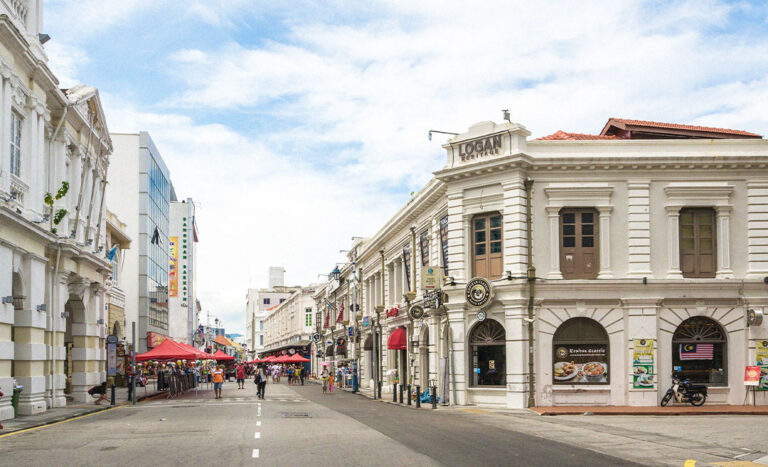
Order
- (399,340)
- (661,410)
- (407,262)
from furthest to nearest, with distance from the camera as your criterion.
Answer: (407,262)
(399,340)
(661,410)

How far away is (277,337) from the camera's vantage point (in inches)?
6053

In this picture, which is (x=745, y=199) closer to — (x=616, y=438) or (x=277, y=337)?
(x=616, y=438)

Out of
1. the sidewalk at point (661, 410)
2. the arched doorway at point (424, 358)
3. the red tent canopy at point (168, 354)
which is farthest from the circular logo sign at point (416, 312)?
the red tent canopy at point (168, 354)

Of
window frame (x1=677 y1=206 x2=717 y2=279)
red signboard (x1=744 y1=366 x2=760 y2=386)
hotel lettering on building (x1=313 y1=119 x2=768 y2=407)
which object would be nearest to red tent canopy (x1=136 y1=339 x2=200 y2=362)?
hotel lettering on building (x1=313 y1=119 x2=768 y2=407)

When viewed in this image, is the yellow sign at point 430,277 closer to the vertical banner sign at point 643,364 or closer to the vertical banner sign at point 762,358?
the vertical banner sign at point 643,364

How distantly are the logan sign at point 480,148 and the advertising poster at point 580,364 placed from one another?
820 centimetres

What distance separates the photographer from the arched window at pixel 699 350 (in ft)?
109

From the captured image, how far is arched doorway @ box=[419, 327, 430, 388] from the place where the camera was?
41500mm

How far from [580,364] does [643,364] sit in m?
2.34

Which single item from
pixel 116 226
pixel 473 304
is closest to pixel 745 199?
pixel 473 304

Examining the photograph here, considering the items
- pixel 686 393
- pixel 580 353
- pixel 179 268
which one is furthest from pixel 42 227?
pixel 179 268

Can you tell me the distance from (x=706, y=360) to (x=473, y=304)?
922 centimetres

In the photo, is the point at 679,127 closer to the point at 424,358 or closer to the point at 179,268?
the point at 424,358

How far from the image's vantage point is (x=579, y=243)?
111 feet
